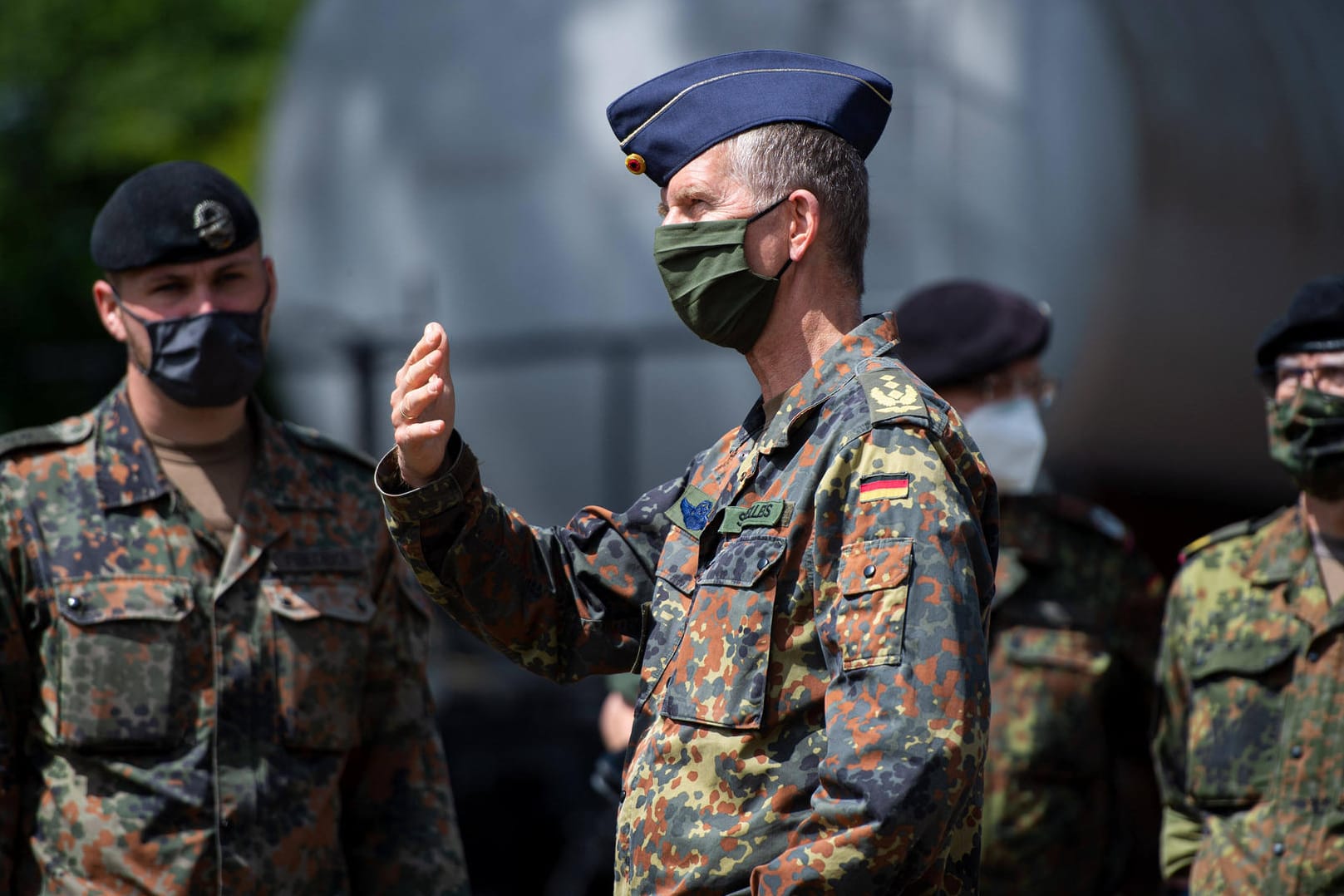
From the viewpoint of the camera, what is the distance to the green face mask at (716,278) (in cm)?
220

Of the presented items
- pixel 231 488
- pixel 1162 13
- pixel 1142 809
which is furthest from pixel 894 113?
pixel 231 488

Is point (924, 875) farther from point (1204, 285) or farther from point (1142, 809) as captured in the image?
point (1204, 285)

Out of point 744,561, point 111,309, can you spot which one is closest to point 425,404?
point 744,561

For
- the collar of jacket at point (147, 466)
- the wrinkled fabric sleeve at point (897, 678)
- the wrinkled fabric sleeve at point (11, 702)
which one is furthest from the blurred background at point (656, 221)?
the wrinkled fabric sleeve at point (897, 678)

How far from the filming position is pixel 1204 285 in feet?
16.5

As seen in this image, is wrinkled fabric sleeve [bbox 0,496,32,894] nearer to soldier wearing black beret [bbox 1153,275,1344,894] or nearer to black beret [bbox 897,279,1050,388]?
black beret [bbox 897,279,1050,388]

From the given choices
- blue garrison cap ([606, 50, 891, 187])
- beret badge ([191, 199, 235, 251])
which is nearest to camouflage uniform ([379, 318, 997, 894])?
blue garrison cap ([606, 50, 891, 187])

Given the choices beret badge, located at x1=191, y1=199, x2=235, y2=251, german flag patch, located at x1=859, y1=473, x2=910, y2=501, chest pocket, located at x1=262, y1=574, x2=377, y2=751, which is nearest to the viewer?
german flag patch, located at x1=859, y1=473, x2=910, y2=501

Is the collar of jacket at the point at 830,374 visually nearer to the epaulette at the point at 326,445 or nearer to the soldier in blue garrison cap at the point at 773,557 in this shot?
the soldier in blue garrison cap at the point at 773,557

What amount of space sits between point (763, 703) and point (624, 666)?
1.73 ft

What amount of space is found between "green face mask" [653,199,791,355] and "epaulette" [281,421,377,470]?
43.0 inches

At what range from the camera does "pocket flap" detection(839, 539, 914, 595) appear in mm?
1934

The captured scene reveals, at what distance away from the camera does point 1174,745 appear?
3.38 metres

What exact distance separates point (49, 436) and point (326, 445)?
493 millimetres
